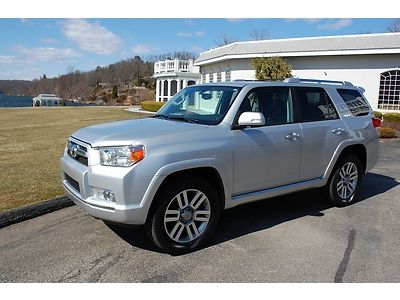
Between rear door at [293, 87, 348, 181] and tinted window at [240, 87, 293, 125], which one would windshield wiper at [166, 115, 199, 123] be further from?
rear door at [293, 87, 348, 181]

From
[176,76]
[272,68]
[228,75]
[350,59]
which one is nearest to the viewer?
[350,59]

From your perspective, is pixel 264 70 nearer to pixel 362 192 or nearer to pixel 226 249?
pixel 362 192

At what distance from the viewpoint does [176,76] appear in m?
31.4

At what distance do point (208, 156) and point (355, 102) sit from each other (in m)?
3.26

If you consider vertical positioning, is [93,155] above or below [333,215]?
above

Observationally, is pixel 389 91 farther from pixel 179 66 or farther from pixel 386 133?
pixel 179 66

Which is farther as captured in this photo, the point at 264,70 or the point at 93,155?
the point at 264,70

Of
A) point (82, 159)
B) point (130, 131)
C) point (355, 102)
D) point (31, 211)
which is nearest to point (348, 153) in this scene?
point (355, 102)

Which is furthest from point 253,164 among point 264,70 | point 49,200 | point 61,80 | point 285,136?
point 61,80

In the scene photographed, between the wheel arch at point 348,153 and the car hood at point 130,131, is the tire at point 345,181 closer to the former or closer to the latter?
the wheel arch at point 348,153

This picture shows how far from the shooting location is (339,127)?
17.1 feet

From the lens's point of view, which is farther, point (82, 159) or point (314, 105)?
point (314, 105)

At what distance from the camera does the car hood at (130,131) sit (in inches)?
139

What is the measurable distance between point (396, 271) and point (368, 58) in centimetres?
1706
